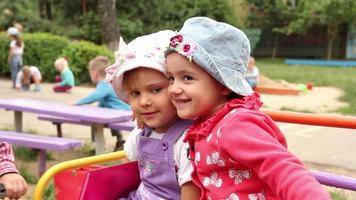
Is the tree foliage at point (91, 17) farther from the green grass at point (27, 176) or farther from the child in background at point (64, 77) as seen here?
the green grass at point (27, 176)

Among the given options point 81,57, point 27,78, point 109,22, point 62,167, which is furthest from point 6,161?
point 109,22

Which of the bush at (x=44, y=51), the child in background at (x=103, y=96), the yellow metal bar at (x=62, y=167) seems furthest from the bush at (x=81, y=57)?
the yellow metal bar at (x=62, y=167)

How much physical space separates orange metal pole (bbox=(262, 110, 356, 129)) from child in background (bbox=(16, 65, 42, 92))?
10413 mm

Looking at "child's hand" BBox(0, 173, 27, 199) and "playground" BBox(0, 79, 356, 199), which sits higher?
"child's hand" BBox(0, 173, 27, 199)

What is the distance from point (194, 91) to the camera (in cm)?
189

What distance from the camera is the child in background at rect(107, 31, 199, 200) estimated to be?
216 centimetres

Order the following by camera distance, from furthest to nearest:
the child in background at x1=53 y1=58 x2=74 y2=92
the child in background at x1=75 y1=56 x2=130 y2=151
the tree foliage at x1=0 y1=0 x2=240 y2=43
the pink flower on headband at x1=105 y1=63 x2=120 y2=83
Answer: the tree foliage at x1=0 y1=0 x2=240 y2=43
the child in background at x1=53 y1=58 x2=74 y2=92
the child in background at x1=75 y1=56 x2=130 y2=151
the pink flower on headband at x1=105 y1=63 x2=120 y2=83

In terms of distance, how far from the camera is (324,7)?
73.6 feet

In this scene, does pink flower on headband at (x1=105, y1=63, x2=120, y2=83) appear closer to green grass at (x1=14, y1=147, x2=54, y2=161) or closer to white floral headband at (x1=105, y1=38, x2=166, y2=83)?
white floral headband at (x1=105, y1=38, x2=166, y2=83)

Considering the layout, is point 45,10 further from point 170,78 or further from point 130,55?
point 170,78

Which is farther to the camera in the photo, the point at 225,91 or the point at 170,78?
the point at 170,78

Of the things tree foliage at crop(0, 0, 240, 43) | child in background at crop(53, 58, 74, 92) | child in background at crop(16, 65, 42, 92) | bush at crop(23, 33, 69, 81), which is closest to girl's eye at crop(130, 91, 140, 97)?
child in background at crop(53, 58, 74, 92)

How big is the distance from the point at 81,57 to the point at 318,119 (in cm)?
1235

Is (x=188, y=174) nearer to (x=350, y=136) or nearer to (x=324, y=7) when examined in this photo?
(x=350, y=136)
